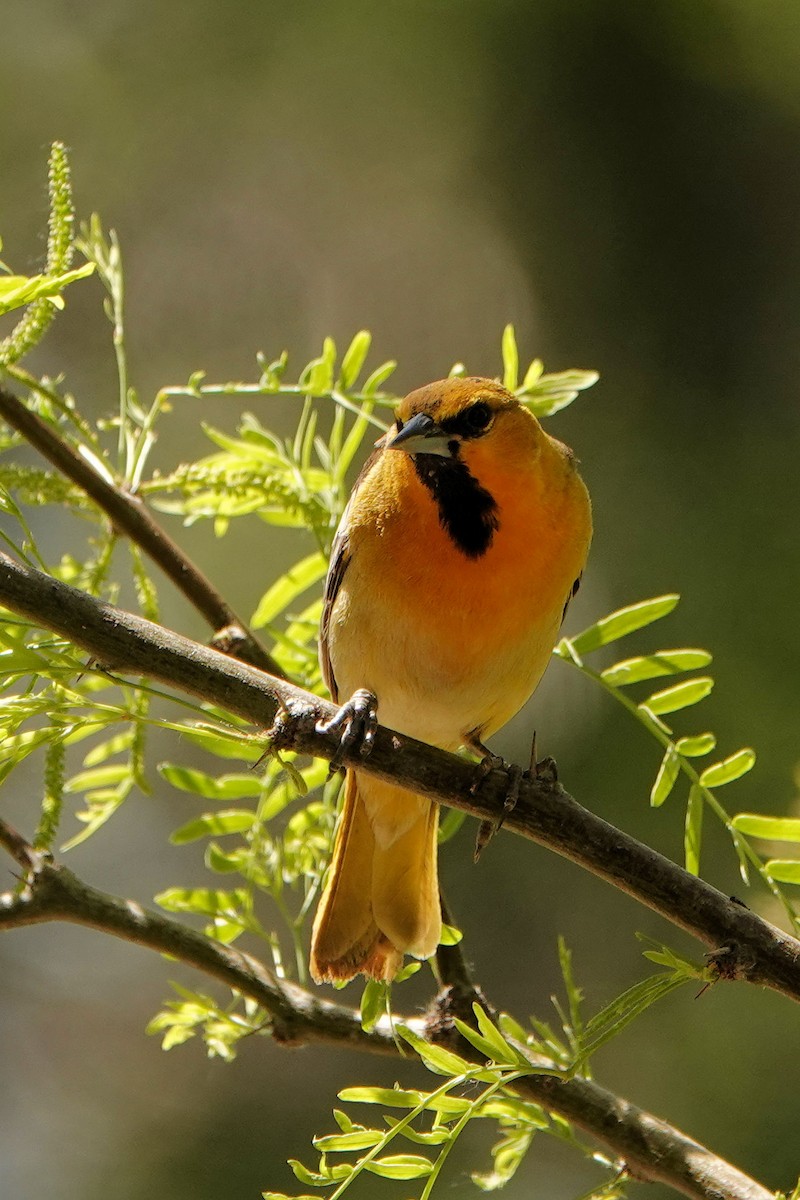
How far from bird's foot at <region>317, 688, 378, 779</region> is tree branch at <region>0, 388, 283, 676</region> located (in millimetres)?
218

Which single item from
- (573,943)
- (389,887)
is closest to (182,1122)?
(573,943)

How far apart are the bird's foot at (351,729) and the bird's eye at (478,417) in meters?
0.69

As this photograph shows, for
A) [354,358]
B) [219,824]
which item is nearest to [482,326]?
[354,358]

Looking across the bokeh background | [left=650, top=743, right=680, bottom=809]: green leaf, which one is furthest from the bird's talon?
the bokeh background

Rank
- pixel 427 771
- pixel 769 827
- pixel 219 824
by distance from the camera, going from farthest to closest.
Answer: pixel 219 824 < pixel 769 827 < pixel 427 771

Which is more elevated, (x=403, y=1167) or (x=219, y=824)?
(x=219, y=824)

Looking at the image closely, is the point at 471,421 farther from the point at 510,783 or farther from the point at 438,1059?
the point at 438,1059

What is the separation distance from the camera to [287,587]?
2.46m

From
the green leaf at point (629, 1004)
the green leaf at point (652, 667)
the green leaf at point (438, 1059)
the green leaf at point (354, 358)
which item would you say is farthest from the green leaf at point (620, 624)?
the green leaf at point (438, 1059)

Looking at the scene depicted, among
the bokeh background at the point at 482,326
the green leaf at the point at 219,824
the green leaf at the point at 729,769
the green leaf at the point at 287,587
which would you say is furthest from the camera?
the bokeh background at the point at 482,326

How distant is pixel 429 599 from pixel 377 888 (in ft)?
1.80

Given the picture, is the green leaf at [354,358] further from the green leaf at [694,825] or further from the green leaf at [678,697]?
the green leaf at [694,825]

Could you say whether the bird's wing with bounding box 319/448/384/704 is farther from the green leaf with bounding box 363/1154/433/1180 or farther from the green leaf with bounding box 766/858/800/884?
the green leaf with bounding box 363/1154/433/1180

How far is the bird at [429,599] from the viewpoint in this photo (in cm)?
240
